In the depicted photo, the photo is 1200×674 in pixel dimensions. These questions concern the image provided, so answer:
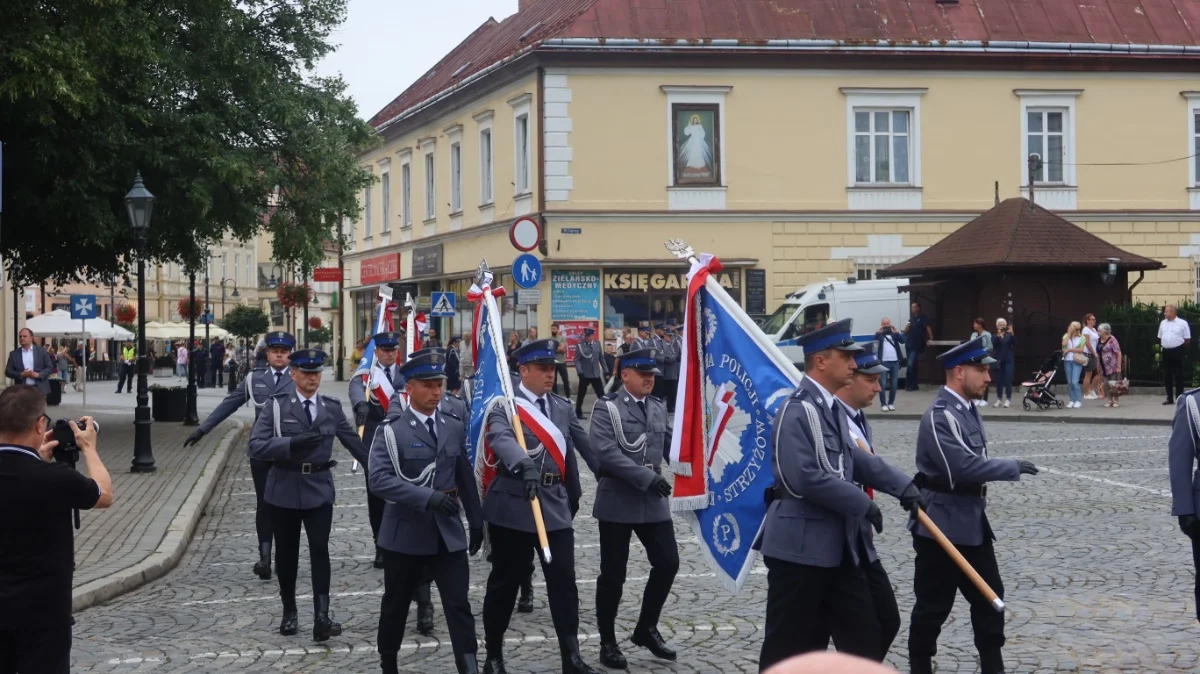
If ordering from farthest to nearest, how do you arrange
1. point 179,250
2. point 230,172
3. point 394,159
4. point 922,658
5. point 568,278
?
point 394,159
point 568,278
point 179,250
point 230,172
point 922,658

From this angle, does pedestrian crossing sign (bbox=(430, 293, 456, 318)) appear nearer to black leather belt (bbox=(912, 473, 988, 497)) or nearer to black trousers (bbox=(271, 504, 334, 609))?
black trousers (bbox=(271, 504, 334, 609))

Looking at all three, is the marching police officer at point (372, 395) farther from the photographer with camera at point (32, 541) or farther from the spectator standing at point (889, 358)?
the spectator standing at point (889, 358)

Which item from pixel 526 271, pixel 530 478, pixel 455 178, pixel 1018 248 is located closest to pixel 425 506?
pixel 530 478

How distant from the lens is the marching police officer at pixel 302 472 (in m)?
9.55

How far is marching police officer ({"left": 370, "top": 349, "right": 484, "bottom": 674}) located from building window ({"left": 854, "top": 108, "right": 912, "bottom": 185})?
101 feet

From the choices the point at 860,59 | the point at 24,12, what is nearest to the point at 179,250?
the point at 24,12

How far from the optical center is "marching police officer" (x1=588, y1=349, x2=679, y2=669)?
8.66 meters

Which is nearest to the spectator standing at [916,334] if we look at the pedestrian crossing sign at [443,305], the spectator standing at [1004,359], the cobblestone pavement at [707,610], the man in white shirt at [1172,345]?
the spectator standing at [1004,359]

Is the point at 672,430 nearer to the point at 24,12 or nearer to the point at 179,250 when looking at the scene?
the point at 24,12

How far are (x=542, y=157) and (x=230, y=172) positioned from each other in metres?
13.8

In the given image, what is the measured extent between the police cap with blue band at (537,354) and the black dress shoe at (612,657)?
1692 mm

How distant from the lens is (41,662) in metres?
6.10

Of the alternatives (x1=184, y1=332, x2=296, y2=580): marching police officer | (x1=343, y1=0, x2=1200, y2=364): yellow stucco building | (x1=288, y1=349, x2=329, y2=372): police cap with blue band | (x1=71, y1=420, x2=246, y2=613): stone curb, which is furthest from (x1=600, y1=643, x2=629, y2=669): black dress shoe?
(x1=343, y1=0, x2=1200, y2=364): yellow stucco building

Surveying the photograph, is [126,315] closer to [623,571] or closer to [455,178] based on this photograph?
[455,178]
